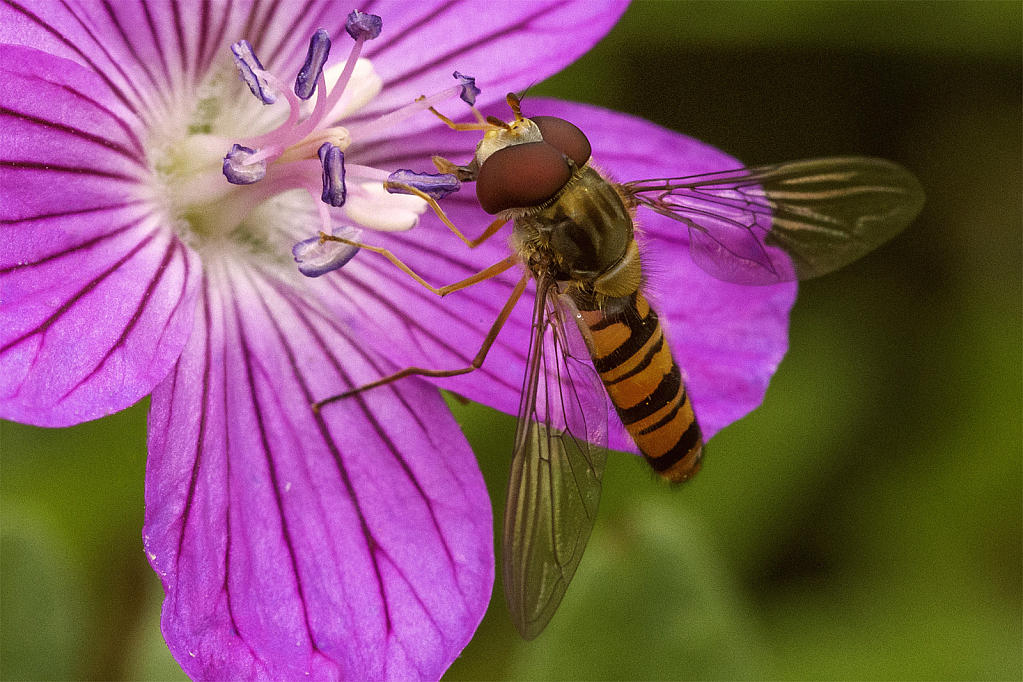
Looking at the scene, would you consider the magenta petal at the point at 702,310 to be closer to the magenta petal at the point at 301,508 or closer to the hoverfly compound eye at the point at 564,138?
the hoverfly compound eye at the point at 564,138

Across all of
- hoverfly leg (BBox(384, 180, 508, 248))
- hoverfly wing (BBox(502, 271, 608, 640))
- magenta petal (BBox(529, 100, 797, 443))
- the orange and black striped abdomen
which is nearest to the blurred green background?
magenta petal (BBox(529, 100, 797, 443))

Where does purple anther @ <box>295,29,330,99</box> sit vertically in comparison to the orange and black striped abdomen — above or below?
above

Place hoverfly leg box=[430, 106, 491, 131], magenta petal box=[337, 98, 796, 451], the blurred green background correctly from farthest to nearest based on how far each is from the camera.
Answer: the blurred green background < magenta petal box=[337, 98, 796, 451] < hoverfly leg box=[430, 106, 491, 131]

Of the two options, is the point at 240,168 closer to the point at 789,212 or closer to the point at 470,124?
the point at 470,124

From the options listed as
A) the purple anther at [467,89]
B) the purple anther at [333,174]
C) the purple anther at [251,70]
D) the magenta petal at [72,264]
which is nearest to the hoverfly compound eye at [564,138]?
the purple anther at [467,89]

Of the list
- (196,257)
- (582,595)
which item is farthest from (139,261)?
(582,595)

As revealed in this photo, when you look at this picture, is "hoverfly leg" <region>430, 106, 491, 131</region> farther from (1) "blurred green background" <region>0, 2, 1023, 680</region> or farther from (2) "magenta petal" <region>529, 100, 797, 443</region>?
(1) "blurred green background" <region>0, 2, 1023, 680</region>
